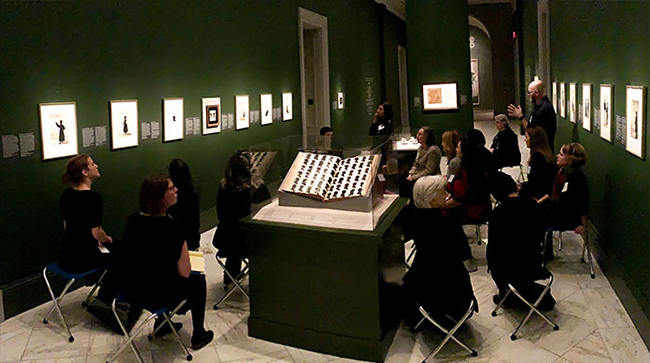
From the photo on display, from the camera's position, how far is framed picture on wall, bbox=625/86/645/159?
4.70m

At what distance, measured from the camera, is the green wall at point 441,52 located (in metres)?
15.5

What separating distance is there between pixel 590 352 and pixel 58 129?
18.2ft

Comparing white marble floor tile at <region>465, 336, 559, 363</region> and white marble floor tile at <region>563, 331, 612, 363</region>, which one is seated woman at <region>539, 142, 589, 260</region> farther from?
white marble floor tile at <region>465, 336, 559, 363</region>

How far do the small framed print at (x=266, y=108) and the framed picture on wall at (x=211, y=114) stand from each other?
160cm

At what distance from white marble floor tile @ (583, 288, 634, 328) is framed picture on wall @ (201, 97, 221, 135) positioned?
5834mm

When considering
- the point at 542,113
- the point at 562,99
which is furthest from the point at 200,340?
the point at 562,99

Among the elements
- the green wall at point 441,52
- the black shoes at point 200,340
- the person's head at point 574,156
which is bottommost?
the black shoes at point 200,340

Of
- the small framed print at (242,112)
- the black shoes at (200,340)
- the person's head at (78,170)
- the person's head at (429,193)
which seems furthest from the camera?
the small framed print at (242,112)

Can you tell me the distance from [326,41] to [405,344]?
420 inches

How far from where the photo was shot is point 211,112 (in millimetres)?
9266

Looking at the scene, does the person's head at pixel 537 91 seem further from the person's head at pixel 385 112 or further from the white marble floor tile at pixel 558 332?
the white marble floor tile at pixel 558 332

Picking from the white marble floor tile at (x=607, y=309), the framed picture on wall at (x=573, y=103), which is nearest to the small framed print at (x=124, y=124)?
the white marble floor tile at (x=607, y=309)

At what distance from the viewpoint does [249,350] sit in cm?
498

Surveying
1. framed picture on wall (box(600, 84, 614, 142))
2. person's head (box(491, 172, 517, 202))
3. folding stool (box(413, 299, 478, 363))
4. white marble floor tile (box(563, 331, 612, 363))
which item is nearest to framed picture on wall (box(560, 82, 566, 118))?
framed picture on wall (box(600, 84, 614, 142))
